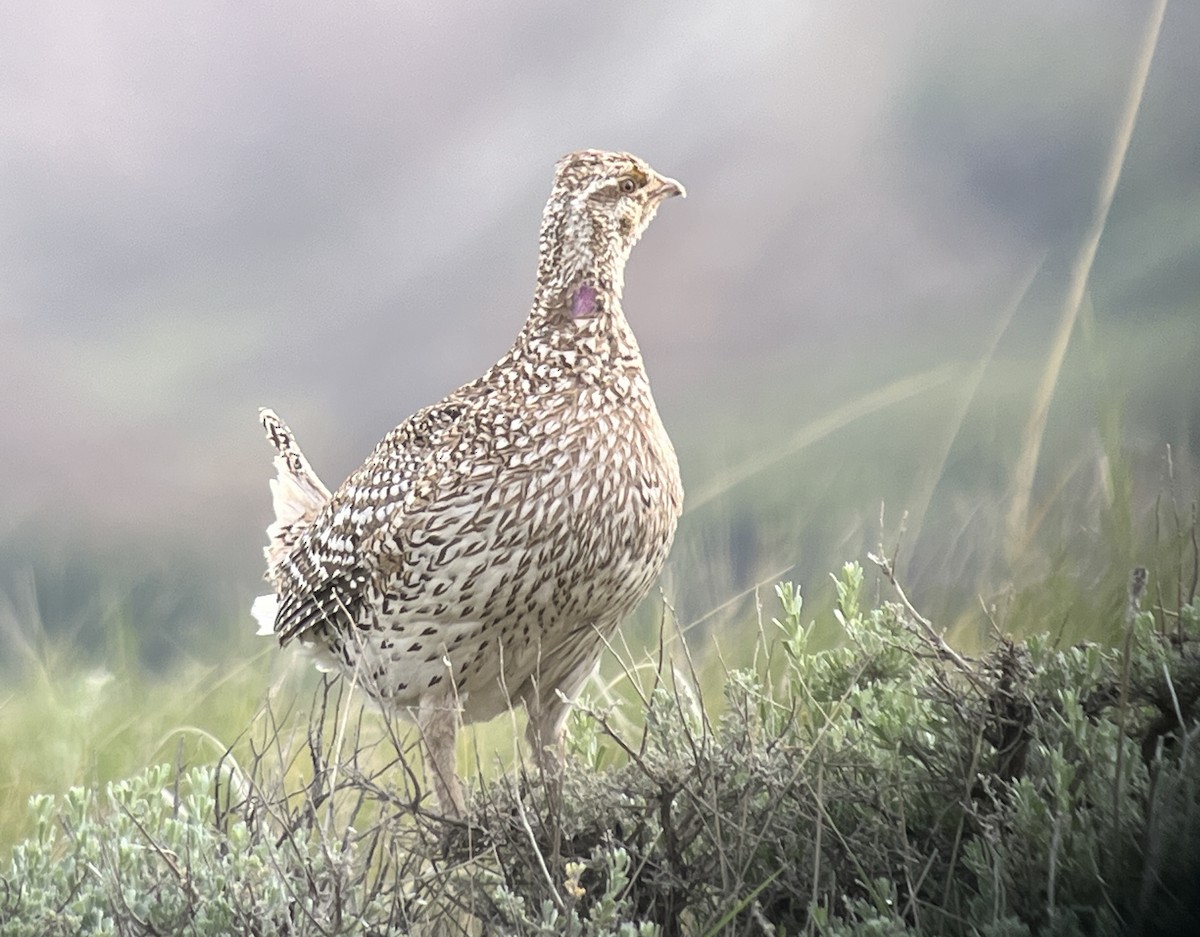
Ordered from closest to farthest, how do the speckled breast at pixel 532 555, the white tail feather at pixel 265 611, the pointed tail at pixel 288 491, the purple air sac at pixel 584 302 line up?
the speckled breast at pixel 532 555 → the purple air sac at pixel 584 302 → the white tail feather at pixel 265 611 → the pointed tail at pixel 288 491

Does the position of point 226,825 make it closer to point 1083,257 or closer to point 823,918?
point 823,918

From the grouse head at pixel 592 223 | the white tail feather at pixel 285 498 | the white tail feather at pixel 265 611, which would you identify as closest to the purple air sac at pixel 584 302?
the grouse head at pixel 592 223

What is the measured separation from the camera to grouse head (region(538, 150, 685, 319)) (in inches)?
105

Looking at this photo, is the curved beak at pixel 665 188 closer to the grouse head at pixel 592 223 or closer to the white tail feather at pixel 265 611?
the grouse head at pixel 592 223

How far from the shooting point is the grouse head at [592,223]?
2678 millimetres

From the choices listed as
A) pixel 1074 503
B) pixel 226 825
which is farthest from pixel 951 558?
pixel 226 825

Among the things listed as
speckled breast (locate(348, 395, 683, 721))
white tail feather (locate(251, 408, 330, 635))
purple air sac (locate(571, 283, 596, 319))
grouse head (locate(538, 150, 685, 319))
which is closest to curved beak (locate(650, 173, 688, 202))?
grouse head (locate(538, 150, 685, 319))

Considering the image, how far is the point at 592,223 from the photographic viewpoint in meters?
2.67

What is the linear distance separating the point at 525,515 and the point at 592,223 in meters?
0.63

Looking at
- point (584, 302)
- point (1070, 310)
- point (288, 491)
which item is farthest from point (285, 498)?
point (1070, 310)

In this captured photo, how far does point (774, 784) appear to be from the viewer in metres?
1.91

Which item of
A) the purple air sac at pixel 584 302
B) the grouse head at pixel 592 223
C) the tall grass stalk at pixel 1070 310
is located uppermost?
the grouse head at pixel 592 223

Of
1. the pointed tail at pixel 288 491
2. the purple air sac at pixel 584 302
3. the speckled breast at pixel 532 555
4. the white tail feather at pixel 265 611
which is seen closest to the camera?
the speckled breast at pixel 532 555

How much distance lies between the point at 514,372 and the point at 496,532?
1.20 ft
